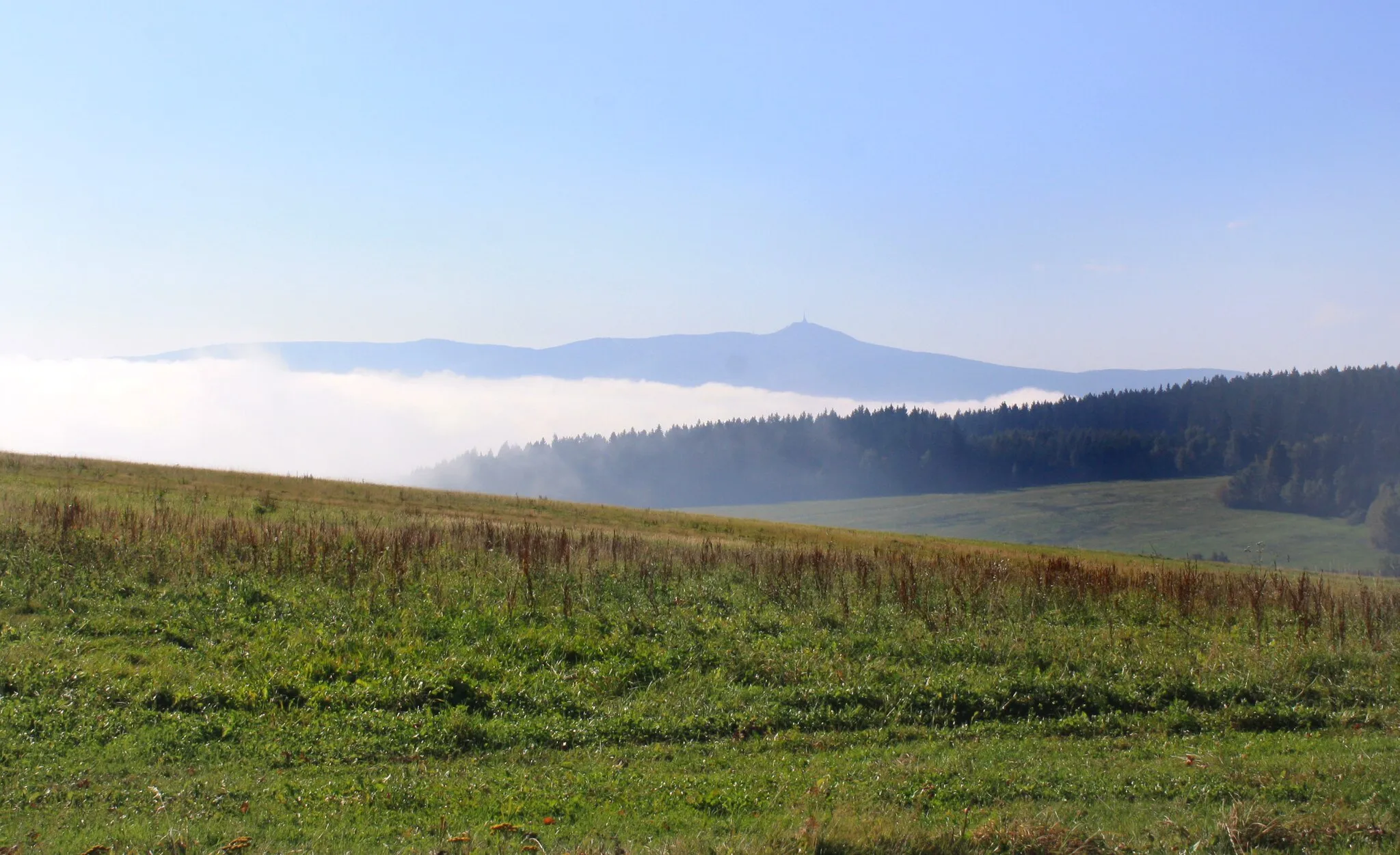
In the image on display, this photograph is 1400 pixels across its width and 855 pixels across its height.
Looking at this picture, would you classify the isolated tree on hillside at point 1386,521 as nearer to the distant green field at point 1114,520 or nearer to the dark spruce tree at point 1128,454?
the distant green field at point 1114,520

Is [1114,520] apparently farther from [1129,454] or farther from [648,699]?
[648,699]

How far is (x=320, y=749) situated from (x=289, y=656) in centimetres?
301

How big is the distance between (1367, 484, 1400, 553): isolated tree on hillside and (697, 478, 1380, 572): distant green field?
1.65 meters

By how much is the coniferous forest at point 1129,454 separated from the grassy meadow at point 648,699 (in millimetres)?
125072

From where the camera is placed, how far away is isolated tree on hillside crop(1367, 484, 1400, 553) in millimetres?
104062

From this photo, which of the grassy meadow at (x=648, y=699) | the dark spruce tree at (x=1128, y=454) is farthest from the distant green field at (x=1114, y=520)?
the grassy meadow at (x=648, y=699)

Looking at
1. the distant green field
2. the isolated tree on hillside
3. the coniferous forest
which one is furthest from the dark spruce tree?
the isolated tree on hillside

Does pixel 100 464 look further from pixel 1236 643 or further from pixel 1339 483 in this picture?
pixel 1339 483

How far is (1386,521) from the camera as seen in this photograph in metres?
105

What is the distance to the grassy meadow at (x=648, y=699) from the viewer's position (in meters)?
6.73

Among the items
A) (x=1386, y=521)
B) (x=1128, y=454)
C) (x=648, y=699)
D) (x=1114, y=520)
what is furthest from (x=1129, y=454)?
(x=648, y=699)

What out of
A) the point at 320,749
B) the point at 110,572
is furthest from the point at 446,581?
the point at 320,749

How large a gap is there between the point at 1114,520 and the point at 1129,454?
32657mm

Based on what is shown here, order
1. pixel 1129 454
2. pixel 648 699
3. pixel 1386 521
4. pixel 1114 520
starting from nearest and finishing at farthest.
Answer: pixel 648 699, pixel 1386 521, pixel 1114 520, pixel 1129 454
